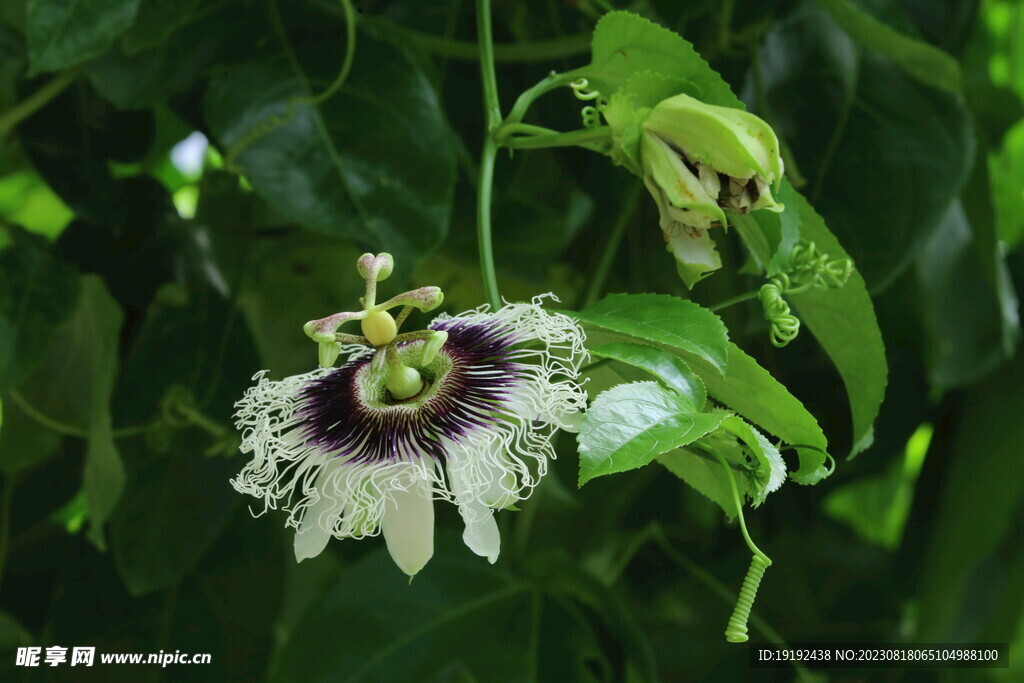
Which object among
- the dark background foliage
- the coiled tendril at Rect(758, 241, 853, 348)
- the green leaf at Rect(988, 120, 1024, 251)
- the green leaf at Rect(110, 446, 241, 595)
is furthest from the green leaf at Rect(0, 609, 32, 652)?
the green leaf at Rect(988, 120, 1024, 251)

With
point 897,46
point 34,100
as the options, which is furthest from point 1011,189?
point 34,100

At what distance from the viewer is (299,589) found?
661mm

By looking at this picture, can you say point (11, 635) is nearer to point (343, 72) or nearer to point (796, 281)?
point (343, 72)

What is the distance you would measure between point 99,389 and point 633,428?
0.42 m

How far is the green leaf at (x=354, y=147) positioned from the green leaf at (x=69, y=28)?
7 centimetres

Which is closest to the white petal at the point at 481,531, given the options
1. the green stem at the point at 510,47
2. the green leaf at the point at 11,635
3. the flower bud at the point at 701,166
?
the flower bud at the point at 701,166

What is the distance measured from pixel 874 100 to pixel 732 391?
0.34 m

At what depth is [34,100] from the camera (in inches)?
23.7

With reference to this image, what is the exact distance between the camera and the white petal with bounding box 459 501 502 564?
33 centimetres

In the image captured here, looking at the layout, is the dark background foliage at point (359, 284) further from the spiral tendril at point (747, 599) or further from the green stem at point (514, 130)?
the spiral tendril at point (747, 599)

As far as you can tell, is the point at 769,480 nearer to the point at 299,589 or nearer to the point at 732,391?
the point at 732,391

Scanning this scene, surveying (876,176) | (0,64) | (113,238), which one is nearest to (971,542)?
(876,176)

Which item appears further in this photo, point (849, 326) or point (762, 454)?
point (849, 326)

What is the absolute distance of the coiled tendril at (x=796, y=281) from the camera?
1.25ft
